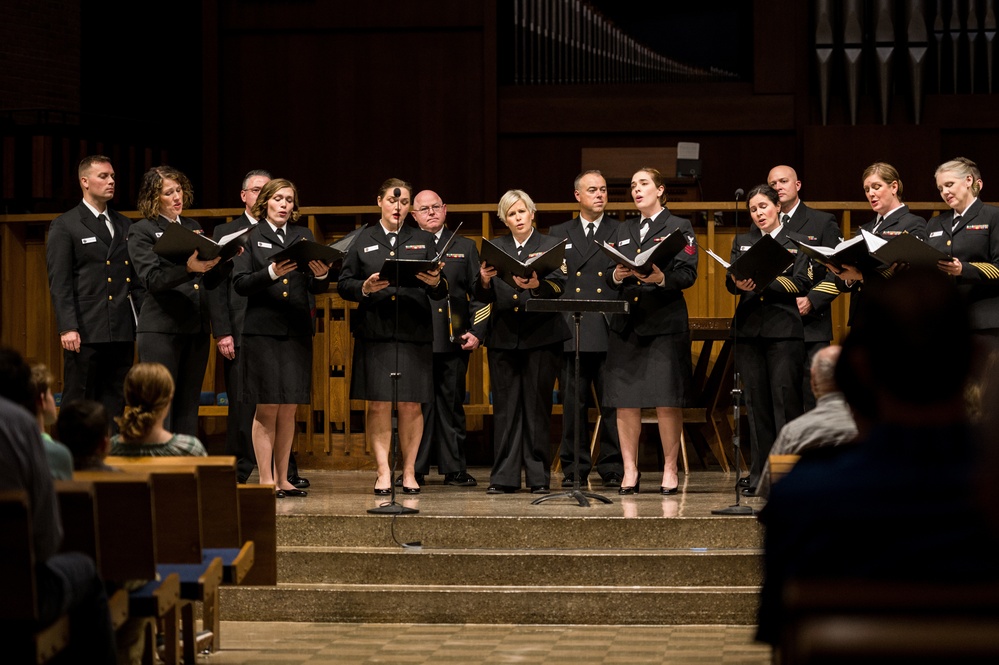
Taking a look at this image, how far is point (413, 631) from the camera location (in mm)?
4898

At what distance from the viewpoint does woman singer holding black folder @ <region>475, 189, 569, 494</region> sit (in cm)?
Answer: 620

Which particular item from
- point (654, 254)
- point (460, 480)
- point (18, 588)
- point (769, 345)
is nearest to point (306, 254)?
point (654, 254)

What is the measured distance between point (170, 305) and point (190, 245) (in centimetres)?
49

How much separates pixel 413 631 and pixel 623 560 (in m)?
0.88

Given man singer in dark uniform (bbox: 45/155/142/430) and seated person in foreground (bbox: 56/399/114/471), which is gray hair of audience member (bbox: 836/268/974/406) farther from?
man singer in dark uniform (bbox: 45/155/142/430)

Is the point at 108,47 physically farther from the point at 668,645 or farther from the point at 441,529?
→ the point at 668,645

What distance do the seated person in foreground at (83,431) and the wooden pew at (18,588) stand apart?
2.24 feet

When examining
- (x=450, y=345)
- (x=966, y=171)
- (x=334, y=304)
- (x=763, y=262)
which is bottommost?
(x=450, y=345)

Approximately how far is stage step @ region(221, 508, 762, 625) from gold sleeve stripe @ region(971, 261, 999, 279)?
1.63m

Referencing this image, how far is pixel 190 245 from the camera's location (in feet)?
18.7

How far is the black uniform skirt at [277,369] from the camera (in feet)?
19.8

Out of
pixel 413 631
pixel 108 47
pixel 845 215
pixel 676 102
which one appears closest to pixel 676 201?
pixel 845 215

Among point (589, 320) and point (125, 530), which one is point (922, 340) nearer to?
point (125, 530)

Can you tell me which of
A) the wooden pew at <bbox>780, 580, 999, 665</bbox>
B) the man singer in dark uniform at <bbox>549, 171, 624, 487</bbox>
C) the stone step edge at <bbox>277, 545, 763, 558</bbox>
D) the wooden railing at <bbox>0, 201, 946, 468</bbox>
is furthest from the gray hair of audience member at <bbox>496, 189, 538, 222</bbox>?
the wooden pew at <bbox>780, 580, 999, 665</bbox>
